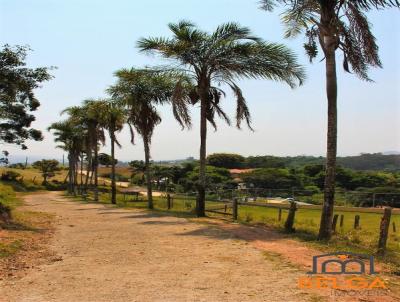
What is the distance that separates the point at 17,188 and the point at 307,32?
52313mm

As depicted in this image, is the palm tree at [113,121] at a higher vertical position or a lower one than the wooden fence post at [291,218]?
higher

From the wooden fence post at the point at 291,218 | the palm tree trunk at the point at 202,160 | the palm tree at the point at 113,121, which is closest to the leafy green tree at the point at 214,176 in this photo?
the palm tree at the point at 113,121

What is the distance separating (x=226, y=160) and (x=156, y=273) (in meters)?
113

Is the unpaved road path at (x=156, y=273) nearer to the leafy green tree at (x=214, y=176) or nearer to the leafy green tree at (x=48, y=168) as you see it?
the leafy green tree at (x=48, y=168)

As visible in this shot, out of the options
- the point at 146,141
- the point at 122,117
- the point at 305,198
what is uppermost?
the point at 122,117

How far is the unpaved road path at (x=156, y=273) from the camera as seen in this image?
604cm

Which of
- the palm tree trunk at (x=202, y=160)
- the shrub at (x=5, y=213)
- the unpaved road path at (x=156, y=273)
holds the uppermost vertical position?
the palm tree trunk at (x=202, y=160)

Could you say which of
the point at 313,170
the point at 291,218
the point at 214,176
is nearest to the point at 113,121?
the point at 291,218

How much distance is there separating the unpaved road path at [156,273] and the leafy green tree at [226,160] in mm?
106501

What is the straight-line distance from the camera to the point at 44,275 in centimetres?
733

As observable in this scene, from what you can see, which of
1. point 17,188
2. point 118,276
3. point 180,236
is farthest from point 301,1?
point 17,188

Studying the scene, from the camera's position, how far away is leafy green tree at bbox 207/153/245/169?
11844 centimetres

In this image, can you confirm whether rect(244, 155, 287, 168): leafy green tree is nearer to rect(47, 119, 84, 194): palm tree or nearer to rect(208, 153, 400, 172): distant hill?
rect(208, 153, 400, 172): distant hill

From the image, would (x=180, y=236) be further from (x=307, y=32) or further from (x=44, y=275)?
(x=307, y=32)
